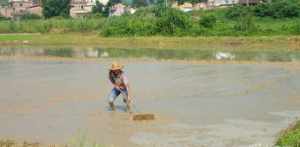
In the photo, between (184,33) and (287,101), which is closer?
(287,101)

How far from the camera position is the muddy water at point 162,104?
9789 mm

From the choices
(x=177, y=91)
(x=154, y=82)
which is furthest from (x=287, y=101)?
(x=154, y=82)

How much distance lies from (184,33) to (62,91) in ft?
77.1

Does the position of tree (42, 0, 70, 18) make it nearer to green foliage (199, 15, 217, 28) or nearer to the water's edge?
green foliage (199, 15, 217, 28)

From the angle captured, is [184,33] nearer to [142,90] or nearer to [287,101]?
[142,90]

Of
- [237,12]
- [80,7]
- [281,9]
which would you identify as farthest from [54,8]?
[281,9]

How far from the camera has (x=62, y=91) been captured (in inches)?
632

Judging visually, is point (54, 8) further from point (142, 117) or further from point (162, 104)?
point (142, 117)

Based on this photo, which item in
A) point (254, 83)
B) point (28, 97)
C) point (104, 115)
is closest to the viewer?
point (104, 115)

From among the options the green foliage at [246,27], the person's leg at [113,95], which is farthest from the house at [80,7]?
the person's leg at [113,95]

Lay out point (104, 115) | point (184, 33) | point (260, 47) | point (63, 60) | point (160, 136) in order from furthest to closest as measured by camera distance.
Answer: point (184, 33) → point (260, 47) → point (63, 60) → point (104, 115) → point (160, 136)

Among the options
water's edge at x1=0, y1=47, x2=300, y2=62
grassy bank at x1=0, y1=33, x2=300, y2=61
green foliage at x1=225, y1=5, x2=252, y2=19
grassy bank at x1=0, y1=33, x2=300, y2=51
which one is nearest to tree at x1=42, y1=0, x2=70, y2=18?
green foliage at x1=225, y1=5, x2=252, y2=19

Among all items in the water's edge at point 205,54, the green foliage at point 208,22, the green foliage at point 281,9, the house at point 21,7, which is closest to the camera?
the water's edge at point 205,54

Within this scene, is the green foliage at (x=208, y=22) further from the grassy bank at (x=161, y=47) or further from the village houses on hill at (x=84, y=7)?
the village houses on hill at (x=84, y=7)
